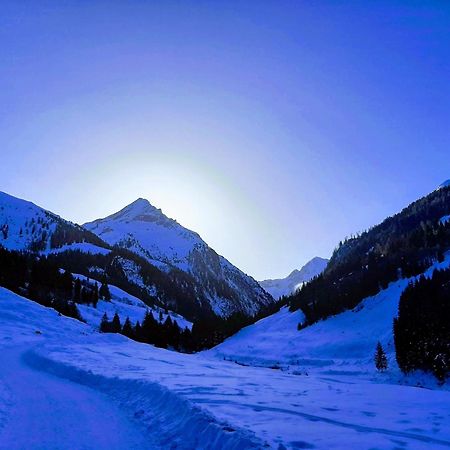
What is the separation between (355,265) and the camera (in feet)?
422

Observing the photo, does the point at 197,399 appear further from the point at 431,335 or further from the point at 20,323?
the point at 20,323

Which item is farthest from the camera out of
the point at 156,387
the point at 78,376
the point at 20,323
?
the point at 20,323

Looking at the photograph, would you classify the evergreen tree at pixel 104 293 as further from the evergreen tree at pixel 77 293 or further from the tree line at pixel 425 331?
the tree line at pixel 425 331

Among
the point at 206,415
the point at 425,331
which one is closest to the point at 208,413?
the point at 206,415

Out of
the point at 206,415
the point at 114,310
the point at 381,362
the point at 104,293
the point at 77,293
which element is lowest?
the point at 114,310

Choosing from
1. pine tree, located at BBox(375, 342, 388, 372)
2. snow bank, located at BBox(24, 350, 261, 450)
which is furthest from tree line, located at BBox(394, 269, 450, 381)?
snow bank, located at BBox(24, 350, 261, 450)

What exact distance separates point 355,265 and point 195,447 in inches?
4973

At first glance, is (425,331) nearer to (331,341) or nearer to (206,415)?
(331,341)

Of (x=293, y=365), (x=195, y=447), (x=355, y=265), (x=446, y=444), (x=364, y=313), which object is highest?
(x=355, y=265)

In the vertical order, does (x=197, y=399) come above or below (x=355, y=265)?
below

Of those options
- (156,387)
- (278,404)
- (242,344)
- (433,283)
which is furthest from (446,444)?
(242,344)

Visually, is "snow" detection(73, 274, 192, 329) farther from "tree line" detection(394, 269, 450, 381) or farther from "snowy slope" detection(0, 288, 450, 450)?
"snowy slope" detection(0, 288, 450, 450)

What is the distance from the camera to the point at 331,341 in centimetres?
7319

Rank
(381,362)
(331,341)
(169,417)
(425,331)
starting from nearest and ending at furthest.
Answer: (169,417) < (425,331) < (381,362) < (331,341)
